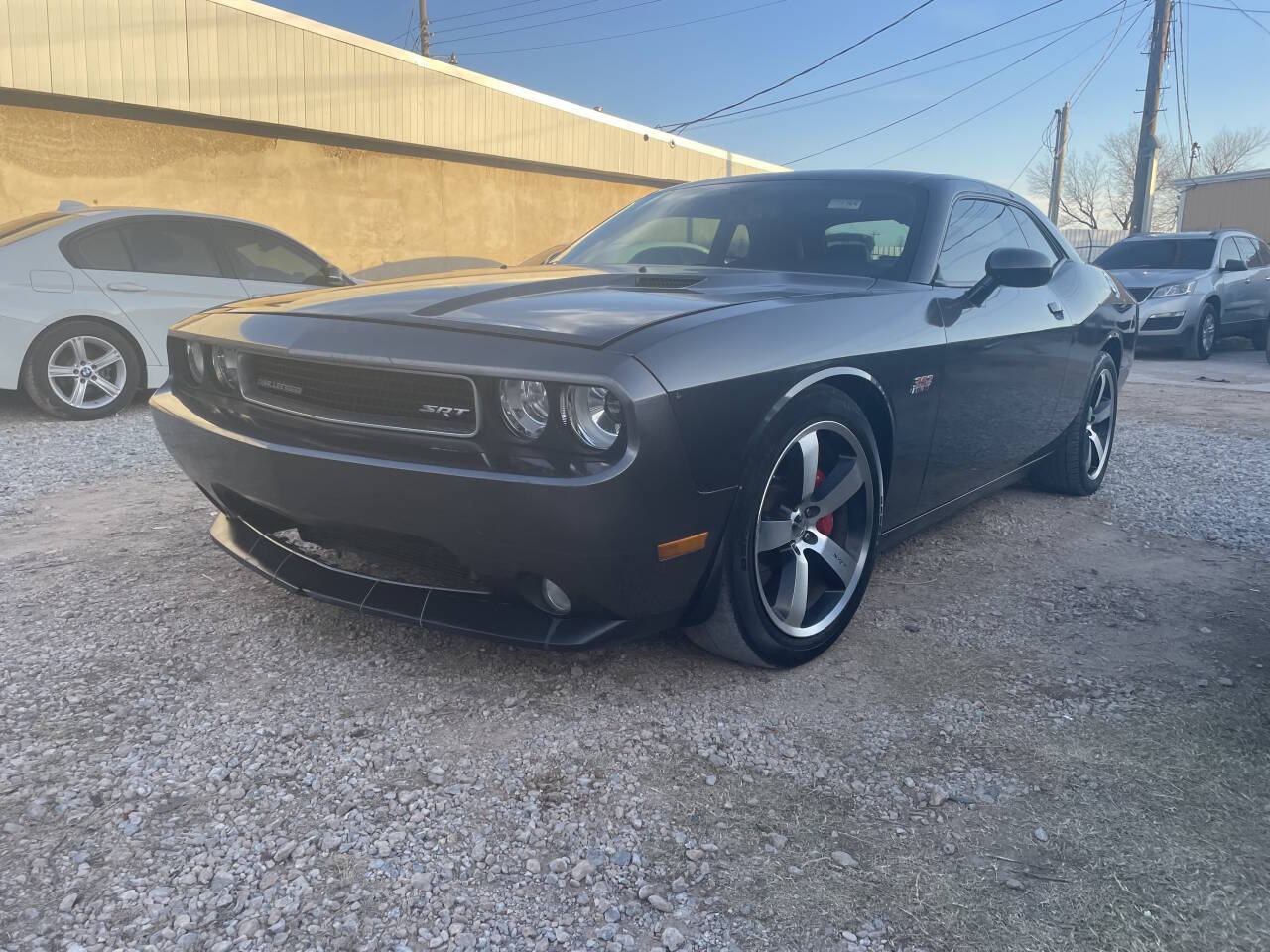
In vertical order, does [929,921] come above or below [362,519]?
below

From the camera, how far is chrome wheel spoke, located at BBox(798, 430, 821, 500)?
2604 mm

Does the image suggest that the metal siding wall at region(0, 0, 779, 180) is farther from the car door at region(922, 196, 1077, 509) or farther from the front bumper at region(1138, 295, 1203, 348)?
the car door at region(922, 196, 1077, 509)

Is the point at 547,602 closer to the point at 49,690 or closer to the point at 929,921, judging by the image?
the point at 929,921

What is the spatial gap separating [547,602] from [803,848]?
78 centimetres

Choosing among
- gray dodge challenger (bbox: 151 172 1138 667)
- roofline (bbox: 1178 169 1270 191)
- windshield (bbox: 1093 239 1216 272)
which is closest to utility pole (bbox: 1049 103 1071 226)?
roofline (bbox: 1178 169 1270 191)

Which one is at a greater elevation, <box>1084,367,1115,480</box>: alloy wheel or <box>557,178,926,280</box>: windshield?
<box>557,178,926,280</box>: windshield

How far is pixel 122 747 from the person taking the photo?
2.21 m

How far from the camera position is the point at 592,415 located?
215cm

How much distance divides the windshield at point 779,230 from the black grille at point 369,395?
144 cm

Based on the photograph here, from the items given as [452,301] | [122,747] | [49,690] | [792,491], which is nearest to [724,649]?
[792,491]

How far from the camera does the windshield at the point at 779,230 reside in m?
3.35

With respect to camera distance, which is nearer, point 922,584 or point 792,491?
point 792,491

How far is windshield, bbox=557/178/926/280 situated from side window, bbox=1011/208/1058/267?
3.45ft

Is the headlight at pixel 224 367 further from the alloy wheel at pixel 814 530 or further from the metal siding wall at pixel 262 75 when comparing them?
the metal siding wall at pixel 262 75
